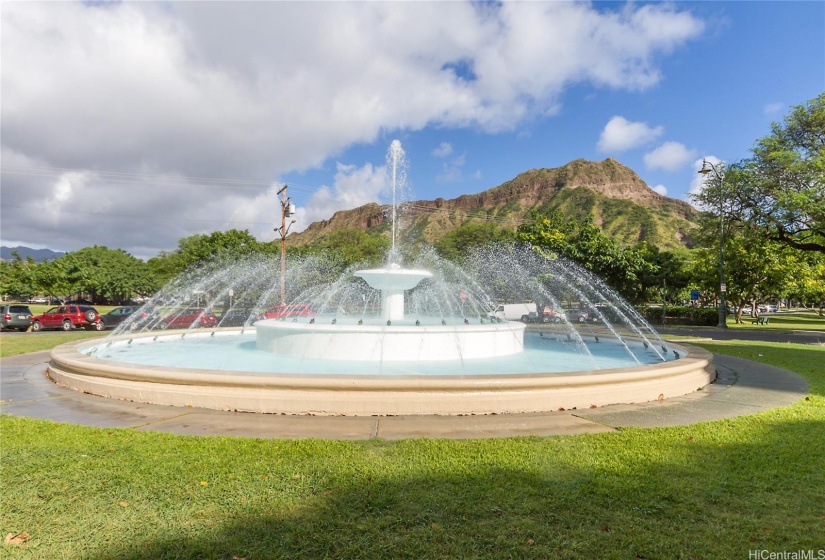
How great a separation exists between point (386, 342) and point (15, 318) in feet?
95.5

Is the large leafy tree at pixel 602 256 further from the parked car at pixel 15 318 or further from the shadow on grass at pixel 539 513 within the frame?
the shadow on grass at pixel 539 513

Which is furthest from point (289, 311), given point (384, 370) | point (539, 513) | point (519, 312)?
point (539, 513)

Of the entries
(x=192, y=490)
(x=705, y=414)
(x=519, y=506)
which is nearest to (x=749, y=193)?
(x=705, y=414)

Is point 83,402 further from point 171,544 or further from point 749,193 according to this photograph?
point 749,193

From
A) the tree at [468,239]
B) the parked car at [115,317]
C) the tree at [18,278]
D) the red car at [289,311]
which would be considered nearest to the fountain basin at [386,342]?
the red car at [289,311]

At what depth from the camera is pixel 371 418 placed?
693 cm

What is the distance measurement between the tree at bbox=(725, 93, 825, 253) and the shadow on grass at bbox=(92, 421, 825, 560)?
74.5 feet

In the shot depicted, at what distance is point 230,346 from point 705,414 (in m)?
12.4

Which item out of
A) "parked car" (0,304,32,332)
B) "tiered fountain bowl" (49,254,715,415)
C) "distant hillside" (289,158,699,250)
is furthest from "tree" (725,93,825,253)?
"distant hillside" (289,158,699,250)

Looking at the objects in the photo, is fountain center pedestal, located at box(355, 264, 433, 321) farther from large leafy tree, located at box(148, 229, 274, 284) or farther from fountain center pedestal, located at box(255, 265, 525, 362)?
large leafy tree, located at box(148, 229, 274, 284)

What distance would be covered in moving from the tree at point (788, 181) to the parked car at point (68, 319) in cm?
3848

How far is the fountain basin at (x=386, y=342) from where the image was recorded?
423 inches

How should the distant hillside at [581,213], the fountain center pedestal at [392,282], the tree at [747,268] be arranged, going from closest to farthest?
the fountain center pedestal at [392,282] → the tree at [747,268] → the distant hillside at [581,213]

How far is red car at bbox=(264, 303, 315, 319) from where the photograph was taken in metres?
28.7
